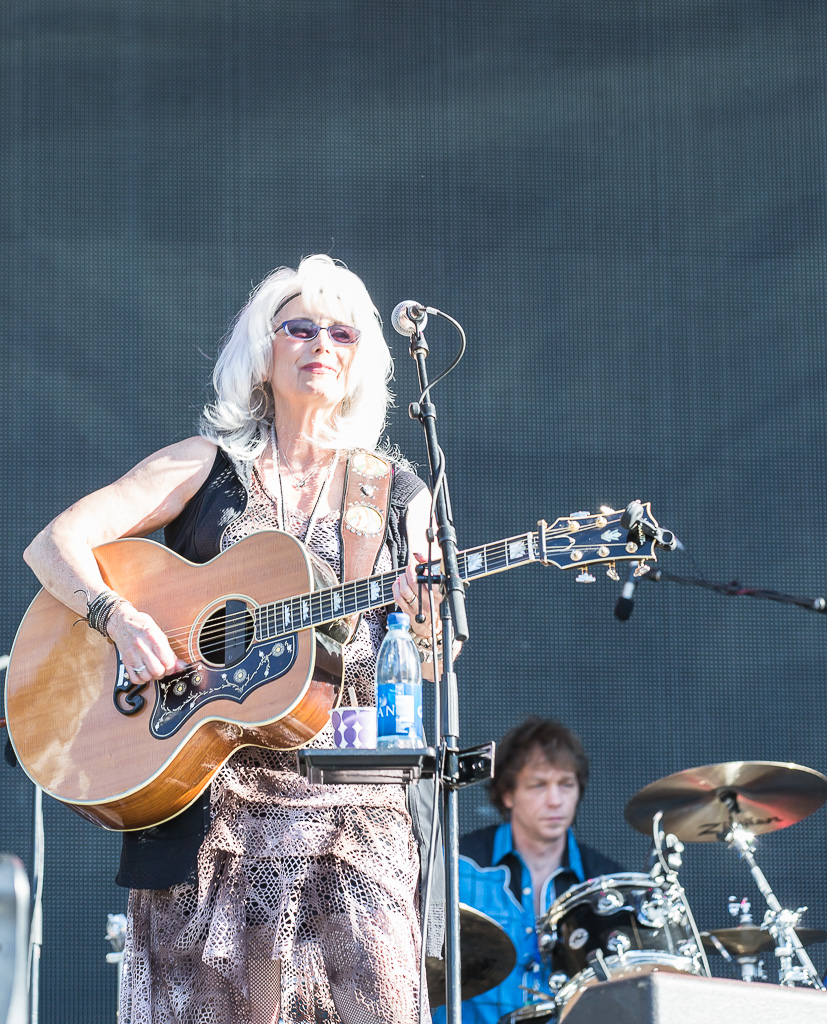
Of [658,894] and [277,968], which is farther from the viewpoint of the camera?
[658,894]

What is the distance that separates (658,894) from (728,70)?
338cm

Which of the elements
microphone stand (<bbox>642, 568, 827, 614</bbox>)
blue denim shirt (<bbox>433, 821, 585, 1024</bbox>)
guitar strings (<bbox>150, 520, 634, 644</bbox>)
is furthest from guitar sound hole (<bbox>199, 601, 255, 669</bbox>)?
blue denim shirt (<bbox>433, 821, 585, 1024</bbox>)

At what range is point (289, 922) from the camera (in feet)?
8.41

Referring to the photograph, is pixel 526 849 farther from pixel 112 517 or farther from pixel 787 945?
pixel 112 517

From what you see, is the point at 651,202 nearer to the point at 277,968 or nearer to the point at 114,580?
the point at 114,580

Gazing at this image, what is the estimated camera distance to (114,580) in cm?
303

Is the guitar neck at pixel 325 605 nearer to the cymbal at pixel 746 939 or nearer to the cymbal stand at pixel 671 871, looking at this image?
the cymbal stand at pixel 671 871

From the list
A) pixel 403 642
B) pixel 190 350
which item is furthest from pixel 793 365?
pixel 403 642

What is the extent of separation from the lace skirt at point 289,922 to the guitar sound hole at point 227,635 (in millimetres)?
260

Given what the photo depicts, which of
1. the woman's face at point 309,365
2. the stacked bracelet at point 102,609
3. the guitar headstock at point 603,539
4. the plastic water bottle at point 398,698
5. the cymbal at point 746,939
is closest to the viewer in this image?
the plastic water bottle at point 398,698

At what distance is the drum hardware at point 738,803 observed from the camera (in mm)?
4359

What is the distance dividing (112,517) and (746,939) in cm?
248

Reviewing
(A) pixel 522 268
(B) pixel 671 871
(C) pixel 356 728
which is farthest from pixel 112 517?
(A) pixel 522 268

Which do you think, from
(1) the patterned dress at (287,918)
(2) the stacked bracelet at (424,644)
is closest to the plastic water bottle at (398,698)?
(2) the stacked bracelet at (424,644)
